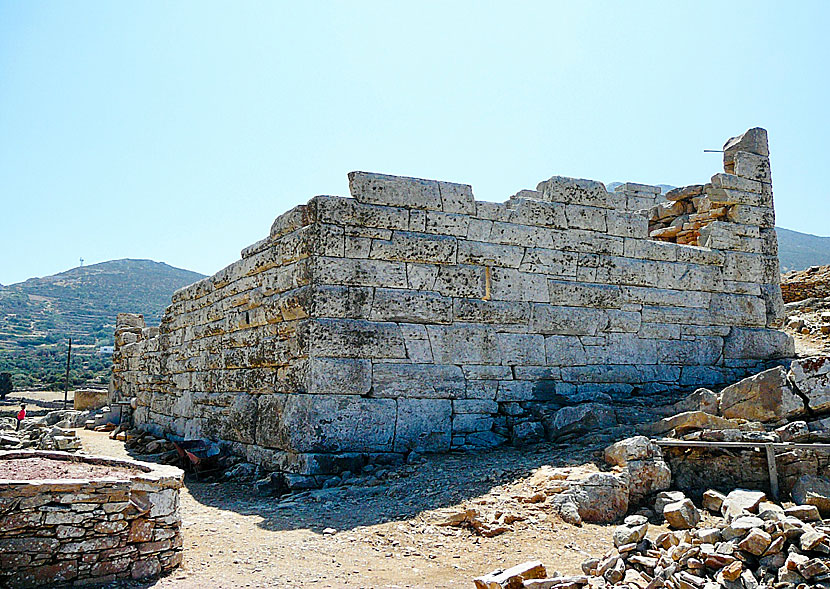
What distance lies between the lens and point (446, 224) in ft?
27.3

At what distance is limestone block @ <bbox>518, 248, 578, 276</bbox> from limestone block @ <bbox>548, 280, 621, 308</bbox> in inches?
6.0

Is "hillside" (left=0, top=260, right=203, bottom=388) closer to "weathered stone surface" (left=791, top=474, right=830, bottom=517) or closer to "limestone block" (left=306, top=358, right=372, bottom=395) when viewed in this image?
"limestone block" (left=306, top=358, right=372, bottom=395)

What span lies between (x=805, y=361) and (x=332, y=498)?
4792 mm

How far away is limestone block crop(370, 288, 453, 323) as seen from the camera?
7.91 meters

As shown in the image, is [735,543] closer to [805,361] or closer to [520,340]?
[805,361]

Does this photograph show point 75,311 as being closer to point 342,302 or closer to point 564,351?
point 342,302

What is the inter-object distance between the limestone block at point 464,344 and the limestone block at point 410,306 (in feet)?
0.45

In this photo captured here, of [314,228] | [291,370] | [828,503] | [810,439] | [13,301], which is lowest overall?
[828,503]

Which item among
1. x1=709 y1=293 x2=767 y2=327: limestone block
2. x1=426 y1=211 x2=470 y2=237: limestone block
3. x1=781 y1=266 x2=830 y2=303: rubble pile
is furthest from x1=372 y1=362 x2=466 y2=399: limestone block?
x1=781 y1=266 x2=830 y2=303: rubble pile

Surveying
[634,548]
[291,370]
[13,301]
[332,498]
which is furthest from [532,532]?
[13,301]

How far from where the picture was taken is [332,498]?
266 inches

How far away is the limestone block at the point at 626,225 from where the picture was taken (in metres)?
9.48

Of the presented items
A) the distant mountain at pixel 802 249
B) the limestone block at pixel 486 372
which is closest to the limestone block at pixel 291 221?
the limestone block at pixel 486 372

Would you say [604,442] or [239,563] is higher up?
[604,442]
